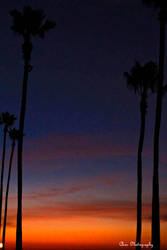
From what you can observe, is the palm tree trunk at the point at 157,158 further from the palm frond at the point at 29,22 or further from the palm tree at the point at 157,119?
the palm frond at the point at 29,22

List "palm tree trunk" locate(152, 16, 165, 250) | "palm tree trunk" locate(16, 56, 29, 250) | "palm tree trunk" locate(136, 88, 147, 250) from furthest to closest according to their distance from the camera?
"palm tree trunk" locate(136, 88, 147, 250)
"palm tree trunk" locate(16, 56, 29, 250)
"palm tree trunk" locate(152, 16, 165, 250)

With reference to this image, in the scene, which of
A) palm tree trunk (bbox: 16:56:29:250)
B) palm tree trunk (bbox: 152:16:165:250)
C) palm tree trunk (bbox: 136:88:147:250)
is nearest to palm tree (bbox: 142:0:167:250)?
palm tree trunk (bbox: 152:16:165:250)

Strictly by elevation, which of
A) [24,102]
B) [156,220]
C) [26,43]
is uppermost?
[26,43]

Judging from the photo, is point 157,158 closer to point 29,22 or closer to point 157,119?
point 157,119

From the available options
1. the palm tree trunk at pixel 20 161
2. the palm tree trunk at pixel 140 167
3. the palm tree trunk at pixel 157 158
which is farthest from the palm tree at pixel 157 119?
the palm tree trunk at pixel 20 161

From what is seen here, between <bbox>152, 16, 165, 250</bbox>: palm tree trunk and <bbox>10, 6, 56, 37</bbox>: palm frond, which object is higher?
<bbox>10, 6, 56, 37</bbox>: palm frond

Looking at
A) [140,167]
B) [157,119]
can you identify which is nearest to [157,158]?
[157,119]

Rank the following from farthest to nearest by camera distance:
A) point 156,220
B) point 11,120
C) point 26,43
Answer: point 11,120, point 26,43, point 156,220

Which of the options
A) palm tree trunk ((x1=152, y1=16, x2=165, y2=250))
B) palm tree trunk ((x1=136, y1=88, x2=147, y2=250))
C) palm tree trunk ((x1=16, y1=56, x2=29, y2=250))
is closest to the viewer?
palm tree trunk ((x1=152, y1=16, x2=165, y2=250))

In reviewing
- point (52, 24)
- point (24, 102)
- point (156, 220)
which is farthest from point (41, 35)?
point (156, 220)

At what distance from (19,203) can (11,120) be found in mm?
24862

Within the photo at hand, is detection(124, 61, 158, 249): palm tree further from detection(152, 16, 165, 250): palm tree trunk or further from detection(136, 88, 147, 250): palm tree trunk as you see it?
detection(152, 16, 165, 250): palm tree trunk

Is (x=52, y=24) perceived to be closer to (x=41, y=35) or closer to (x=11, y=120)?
(x=41, y=35)

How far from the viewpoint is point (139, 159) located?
33.9m
